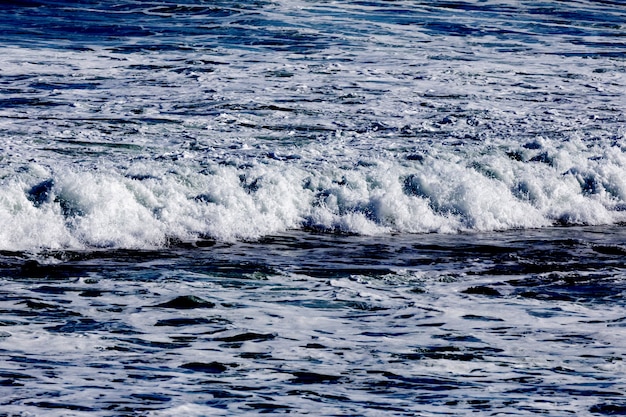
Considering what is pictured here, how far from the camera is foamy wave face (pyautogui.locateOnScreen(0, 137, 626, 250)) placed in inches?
447

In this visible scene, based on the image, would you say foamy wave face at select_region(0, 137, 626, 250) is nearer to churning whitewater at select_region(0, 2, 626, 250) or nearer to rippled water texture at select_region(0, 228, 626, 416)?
churning whitewater at select_region(0, 2, 626, 250)

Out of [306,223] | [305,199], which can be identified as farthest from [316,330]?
[305,199]

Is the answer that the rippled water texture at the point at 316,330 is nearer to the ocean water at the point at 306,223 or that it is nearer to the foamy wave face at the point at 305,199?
the ocean water at the point at 306,223

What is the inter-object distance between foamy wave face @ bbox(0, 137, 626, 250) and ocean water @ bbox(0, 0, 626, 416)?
0.04 m

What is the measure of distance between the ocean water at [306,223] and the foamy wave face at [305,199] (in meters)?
0.04

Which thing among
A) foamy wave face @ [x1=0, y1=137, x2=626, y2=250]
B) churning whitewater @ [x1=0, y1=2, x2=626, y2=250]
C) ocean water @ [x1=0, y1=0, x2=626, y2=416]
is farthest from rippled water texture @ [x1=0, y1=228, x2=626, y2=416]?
churning whitewater @ [x1=0, y1=2, x2=626, y2=250]

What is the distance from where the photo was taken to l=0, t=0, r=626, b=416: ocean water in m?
6.76

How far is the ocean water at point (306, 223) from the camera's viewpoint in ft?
22.2

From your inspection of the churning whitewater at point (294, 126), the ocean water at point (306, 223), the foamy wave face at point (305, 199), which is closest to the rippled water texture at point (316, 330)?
the ocean water at point (306, 223)

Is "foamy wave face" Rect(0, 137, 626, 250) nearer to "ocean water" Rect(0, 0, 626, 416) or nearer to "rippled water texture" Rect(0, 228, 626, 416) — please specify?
"ocean water" Rect(0, 0, 626, 416)

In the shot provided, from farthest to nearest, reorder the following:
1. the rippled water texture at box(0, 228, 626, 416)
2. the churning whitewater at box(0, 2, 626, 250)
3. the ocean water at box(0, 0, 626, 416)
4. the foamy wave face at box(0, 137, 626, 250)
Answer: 1. the churning whitewater at box(0, 2, 626, 250)
2. the foamy wave face at box(0, 137, 626, 250)
3. the ocean water at box(0, 0, 626, 416)
4. the rippled water texture at box(0, 228, 626, 416)

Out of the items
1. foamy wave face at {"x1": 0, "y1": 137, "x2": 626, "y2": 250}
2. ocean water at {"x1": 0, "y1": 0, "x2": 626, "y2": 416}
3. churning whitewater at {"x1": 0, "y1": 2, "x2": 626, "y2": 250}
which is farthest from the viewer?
churning whitewater at {"x1": 0, "y1": 2, "x2": 626, "y2": 250}

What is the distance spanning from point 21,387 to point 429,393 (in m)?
2.33

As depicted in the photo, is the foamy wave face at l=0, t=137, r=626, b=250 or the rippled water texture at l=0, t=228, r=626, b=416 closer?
the rippled water texture at l=0, t=228, r=626, b=416
